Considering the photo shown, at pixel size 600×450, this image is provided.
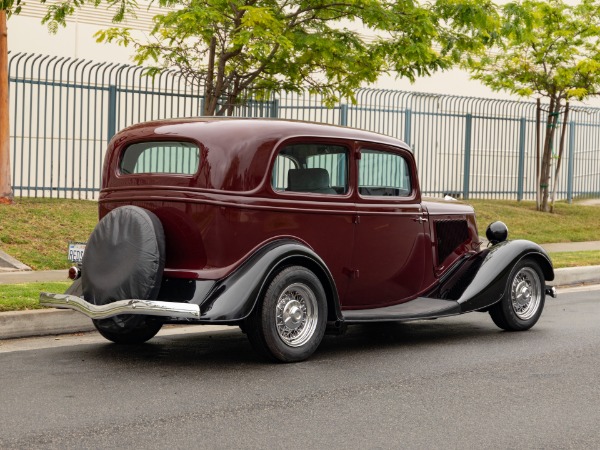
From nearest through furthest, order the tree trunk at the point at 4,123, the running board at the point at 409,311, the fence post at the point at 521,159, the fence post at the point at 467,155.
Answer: the running board at the point at 409,311
the tree trunk at the point at 4,123
the fence post at the point at 467,155
the fence post at the point at 521,159

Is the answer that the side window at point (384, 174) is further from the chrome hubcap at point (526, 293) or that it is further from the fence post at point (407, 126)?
the fence post at point (407, 126)

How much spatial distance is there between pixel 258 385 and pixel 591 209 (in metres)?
20.2

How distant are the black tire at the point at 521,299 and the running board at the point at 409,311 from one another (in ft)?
2.24

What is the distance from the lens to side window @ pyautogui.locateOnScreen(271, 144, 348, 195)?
823 centimetres

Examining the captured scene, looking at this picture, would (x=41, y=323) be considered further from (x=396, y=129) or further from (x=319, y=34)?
(x=396, y=129)

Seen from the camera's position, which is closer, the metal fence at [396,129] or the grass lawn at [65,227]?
the grass lawn at [65,227]

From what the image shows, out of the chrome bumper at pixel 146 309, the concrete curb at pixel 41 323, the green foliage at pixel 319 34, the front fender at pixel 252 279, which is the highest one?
the green foliage at pixel 319 34

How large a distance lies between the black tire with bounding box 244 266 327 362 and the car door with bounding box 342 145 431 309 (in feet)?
2.00

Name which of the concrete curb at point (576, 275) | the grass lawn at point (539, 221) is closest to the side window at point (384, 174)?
the concrete curb at point (576, 275)

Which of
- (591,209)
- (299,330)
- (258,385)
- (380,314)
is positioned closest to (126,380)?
(258,385)

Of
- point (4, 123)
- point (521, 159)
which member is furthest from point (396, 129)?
point (4, 123)

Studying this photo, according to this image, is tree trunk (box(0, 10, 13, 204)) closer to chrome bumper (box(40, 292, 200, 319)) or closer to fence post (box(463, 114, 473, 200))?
chrome bumper (box(40, 292, 200, 319))

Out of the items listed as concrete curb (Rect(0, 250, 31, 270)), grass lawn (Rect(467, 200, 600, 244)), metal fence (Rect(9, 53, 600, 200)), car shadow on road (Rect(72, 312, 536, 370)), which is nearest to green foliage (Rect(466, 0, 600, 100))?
metal fence (Rect(9, 53, 600, 200))

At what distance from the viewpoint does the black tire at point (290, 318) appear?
7.62 m
